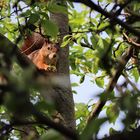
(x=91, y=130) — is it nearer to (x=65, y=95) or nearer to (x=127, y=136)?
(x=127, y=136)

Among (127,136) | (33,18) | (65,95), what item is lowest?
(127,136)

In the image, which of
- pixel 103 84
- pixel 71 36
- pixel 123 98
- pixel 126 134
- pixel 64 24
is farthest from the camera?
pixel 64 24

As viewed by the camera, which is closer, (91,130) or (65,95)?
(91,130)

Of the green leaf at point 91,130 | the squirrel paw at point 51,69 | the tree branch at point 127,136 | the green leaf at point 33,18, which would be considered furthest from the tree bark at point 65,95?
the green leaf at point 91,130

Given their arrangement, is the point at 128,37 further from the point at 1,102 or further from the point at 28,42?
the point at 1,102

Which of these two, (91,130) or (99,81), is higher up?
(99,81)

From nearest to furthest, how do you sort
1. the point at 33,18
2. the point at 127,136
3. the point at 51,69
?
the point at 127,136 < the point at 33,18 < the point at 51,69

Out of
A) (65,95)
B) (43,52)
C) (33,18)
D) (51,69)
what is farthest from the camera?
(43,52)

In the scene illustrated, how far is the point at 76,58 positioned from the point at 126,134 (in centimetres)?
237

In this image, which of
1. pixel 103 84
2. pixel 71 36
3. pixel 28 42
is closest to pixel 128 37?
pixel 71 36

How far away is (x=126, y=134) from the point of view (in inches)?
33.6

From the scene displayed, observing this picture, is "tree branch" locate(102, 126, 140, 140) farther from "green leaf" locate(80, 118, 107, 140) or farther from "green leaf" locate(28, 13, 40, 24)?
"green leaf" locate(28, 13, 40, 24)

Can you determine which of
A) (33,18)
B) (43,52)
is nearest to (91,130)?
(33,18)

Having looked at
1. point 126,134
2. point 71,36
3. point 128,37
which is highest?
point 71,36
